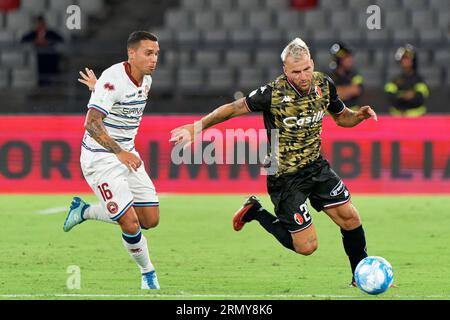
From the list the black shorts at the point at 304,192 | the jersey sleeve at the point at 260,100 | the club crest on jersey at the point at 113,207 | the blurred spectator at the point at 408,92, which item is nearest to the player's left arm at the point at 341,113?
the black shorts at the point at 304,192

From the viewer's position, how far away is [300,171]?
34.1ft

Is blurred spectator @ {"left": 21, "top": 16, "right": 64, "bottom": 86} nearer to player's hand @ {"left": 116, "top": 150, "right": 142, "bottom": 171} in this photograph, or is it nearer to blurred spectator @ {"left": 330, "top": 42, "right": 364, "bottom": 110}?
blurred spectator @ {"left": 330, "top": 42, "right": 364, "bottom": 110}

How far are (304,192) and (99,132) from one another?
176 centimetres

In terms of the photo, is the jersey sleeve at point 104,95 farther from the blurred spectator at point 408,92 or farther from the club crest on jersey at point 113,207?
the blurred spectator at point 408,92

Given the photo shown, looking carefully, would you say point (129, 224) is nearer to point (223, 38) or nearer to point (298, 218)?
point (298, 218)

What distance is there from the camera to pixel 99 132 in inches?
395

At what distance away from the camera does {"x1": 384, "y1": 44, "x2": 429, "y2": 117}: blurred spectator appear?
63.0 ft

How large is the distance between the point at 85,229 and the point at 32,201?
9.60 feet

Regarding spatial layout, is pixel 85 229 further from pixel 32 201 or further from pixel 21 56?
pixel 21 56

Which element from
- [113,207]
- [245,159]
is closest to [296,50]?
→ [113,207]

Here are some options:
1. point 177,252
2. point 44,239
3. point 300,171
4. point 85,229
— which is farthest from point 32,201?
point 300,171

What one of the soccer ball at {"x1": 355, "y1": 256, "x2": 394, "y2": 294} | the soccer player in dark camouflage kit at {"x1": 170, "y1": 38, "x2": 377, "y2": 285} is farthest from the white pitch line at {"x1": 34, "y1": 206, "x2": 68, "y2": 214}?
the soccer ball at {"x1": 355, "y1": 256, "x2": 394, "y2": 294}

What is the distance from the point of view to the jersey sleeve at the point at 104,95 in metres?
10.2
